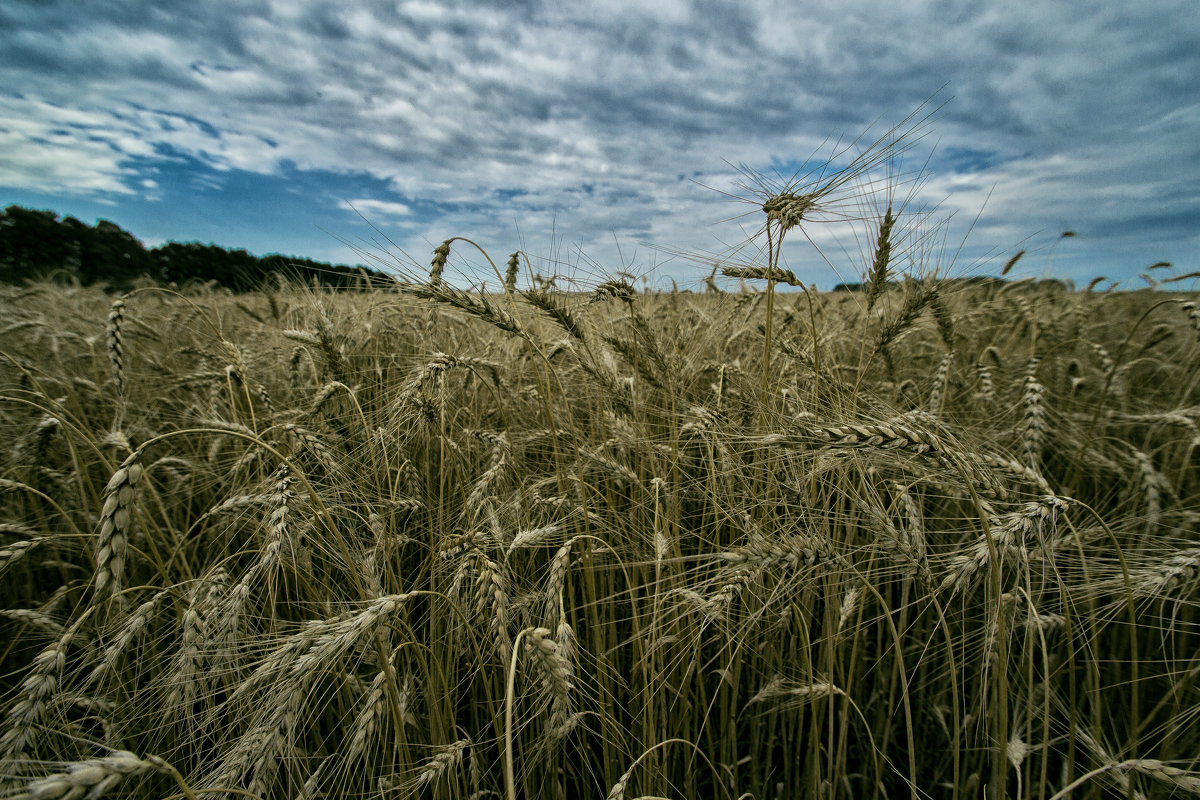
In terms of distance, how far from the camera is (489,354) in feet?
9.68

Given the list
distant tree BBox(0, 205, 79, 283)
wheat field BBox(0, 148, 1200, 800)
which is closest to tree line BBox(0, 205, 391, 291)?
distant tree BBox(0, 205, 79, 283)

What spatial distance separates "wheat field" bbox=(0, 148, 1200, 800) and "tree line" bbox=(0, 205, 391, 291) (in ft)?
45.5

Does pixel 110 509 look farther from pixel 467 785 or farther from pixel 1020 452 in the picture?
pixel 1020 452

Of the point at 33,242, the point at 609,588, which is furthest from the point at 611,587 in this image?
the point at 33,242

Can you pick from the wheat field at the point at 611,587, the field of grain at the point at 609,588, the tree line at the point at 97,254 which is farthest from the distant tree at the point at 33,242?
the wheat field at the point at 611,587

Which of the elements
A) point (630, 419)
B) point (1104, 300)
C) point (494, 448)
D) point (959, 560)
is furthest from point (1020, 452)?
point (1104, 300)

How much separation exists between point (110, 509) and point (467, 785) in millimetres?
1154

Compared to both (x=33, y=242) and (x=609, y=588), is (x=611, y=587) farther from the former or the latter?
(x=33, y=242)

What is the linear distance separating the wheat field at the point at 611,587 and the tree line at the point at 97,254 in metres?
13.9

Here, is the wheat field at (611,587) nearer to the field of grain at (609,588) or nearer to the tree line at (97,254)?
the field of grain at (609,588)

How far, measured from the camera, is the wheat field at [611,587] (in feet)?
3.98

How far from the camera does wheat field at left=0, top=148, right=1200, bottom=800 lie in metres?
1.21

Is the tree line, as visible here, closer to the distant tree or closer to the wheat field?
the distant tree

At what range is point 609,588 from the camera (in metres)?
1.91
